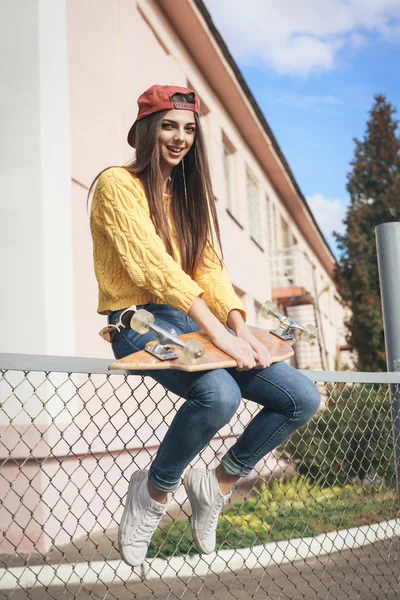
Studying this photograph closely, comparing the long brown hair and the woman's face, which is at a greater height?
the woman's face

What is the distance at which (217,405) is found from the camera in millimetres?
2240

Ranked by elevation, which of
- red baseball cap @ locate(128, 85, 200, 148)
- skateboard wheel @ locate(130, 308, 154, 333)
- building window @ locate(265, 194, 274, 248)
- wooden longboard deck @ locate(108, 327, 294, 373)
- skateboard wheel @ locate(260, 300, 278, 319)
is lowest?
wooden longboard deck @ locate(108, 327, 294, 373)

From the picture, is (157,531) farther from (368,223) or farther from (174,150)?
(368,223)

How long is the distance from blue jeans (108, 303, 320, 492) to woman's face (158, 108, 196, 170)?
0.60 meters

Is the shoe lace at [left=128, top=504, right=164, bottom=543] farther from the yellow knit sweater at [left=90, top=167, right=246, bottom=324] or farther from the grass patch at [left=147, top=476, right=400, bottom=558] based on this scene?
the grass patch at [left=147, top=476, right=400, bottom=558]

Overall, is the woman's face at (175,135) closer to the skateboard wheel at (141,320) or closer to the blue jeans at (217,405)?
the blue jeans at (217,405)

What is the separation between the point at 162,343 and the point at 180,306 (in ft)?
0.53

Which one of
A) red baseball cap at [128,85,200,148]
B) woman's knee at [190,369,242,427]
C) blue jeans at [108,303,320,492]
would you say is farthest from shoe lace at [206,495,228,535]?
red baseball cap at [128,85,200,148]

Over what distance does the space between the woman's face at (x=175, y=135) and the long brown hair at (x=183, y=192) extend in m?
0.03

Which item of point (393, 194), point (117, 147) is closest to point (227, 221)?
point (117, 147)

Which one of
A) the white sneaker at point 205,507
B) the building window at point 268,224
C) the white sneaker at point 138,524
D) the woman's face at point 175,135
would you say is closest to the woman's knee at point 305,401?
the white sneaker at point 205,507

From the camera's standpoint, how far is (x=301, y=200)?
19.3 metres

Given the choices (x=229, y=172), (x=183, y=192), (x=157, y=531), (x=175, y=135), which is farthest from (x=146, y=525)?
(x=229, y=172)

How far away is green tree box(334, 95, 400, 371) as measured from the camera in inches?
589
